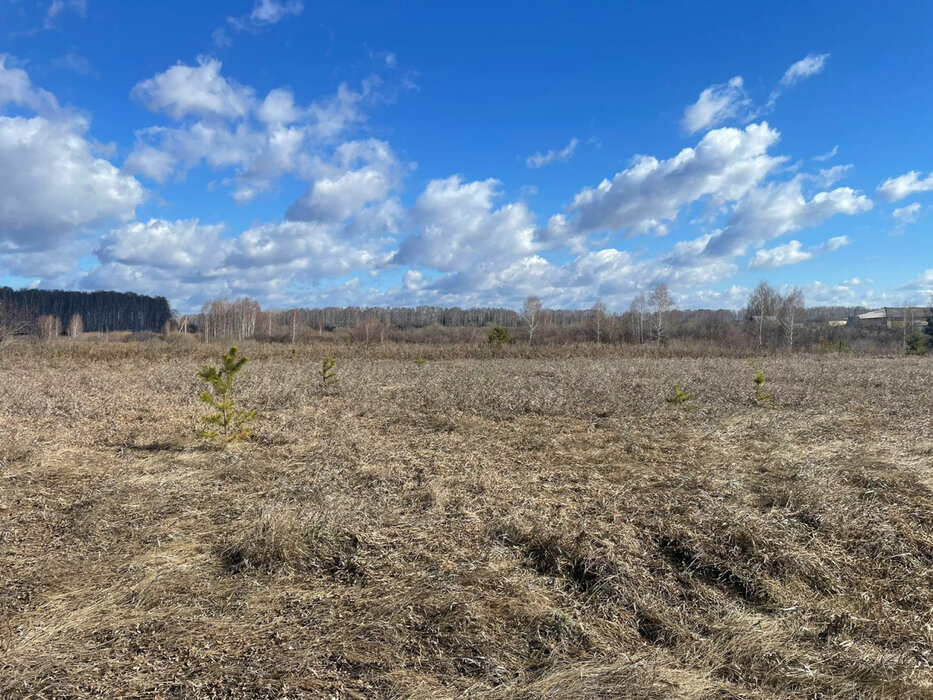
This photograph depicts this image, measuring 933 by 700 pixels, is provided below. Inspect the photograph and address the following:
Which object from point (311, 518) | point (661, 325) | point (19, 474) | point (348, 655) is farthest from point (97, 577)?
point (661, 325)

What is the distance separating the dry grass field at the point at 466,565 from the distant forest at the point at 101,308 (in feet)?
317

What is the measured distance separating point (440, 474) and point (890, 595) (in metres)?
4.83

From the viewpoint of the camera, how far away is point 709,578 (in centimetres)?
414

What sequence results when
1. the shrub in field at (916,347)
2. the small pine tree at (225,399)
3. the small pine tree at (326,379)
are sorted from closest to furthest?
the small pine tree at (225,399)
the small pine tree at (326,379)
the shrub in field at (916,347)

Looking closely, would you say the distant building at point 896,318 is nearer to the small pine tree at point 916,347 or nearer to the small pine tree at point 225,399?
the small pine tree at point 916,347

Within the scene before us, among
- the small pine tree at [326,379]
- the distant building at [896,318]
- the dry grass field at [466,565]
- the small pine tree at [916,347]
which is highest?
the distant building at [896,318]

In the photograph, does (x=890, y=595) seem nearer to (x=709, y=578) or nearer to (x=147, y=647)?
(x=709, y=578)

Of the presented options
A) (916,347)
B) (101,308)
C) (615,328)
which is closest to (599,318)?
(615,328)

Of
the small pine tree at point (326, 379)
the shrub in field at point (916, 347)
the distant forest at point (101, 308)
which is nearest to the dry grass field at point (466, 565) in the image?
the small pine tree at point (326, 379)

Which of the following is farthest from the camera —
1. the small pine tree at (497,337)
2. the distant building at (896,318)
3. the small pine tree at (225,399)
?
the distant building at (896,318)

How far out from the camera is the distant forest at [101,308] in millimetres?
82188

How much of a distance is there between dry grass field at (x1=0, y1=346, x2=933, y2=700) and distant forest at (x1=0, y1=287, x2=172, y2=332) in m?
96.6

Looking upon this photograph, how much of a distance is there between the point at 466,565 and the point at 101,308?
4250 inches

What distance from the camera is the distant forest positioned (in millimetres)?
82188
